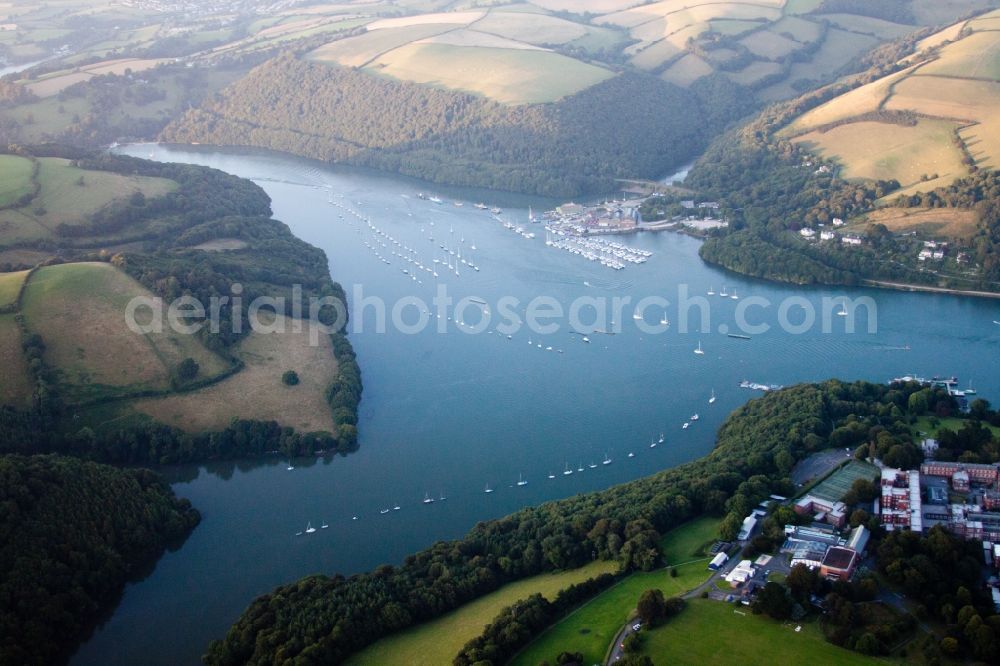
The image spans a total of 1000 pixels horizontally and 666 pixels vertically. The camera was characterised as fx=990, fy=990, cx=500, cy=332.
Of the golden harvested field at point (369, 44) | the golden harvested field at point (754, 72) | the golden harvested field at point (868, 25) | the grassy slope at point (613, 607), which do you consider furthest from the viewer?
the golden harvested field at point (868, 25)

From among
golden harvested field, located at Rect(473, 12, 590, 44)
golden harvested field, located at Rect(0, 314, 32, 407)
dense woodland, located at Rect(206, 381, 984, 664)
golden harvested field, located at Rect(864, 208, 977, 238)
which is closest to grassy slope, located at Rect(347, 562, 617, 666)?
dense woodland, located at Rect(206, 381, 984, 664)

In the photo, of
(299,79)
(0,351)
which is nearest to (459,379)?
(0,351)

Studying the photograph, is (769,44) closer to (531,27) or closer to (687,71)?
(687,71)

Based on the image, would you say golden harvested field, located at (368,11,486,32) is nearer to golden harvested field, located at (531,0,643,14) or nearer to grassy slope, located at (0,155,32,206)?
golden harvested field, located at (531,0,643,14)

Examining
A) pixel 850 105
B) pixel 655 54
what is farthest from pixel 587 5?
pixel 850 105

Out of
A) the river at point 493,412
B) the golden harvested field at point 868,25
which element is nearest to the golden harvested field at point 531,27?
the golden harvested field at point 868,25

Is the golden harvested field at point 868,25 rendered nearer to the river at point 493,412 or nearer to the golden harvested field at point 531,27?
the golden harvested field at point 531,27

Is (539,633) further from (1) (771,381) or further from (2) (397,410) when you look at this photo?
(1) (771,381)
